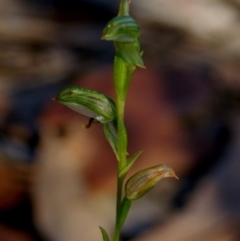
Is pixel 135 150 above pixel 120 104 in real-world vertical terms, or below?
above

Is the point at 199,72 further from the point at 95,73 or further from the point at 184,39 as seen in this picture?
the point at 184,39

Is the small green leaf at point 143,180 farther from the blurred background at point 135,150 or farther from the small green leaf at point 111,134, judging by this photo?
the blurred background at point 135,150

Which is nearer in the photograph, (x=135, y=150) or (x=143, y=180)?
(x=143, y=180)

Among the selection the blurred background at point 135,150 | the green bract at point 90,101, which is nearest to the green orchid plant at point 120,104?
the green bract at point 90,101

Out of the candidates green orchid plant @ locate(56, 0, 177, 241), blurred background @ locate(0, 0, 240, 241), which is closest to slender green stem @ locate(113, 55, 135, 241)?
green orchid plant @ locate(56, 0, 177, 241)

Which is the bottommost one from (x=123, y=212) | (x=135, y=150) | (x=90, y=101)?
(x=123, y=212)

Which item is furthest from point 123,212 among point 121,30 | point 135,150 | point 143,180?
point 135,150

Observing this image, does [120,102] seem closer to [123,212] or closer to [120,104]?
[120,104]
